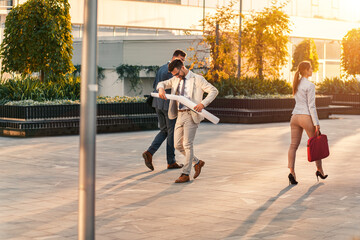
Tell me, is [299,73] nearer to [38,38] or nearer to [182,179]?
[182,179]

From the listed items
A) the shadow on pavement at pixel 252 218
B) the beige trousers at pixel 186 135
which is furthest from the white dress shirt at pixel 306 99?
the beige trousers at pixel 186 135

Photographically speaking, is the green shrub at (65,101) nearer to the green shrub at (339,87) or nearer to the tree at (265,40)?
the tree at (265,40)

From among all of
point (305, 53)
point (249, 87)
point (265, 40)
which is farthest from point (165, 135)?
point (305, 53)

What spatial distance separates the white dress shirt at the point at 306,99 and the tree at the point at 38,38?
11919 millimetres

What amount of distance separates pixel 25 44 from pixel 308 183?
12.8m

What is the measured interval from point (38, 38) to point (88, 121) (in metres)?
16.5

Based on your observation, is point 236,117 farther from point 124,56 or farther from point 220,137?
point 124,56

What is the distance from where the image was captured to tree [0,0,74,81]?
20406 millimetres

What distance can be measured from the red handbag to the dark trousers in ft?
7.56

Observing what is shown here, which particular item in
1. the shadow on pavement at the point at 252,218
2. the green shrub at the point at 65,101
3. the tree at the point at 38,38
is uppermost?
the tree at the point at 38,38

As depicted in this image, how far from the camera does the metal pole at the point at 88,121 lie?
4312 mm

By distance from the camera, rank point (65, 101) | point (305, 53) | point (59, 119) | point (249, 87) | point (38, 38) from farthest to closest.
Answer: point (305, 53) < point (249, 87) < point (38, 38) < point (65, 101) < point (59, 119)

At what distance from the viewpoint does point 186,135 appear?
32.2 ft

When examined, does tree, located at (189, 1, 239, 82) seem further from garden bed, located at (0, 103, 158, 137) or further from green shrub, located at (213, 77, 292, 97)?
garden bed, located at (0, 103, 158, 137)
